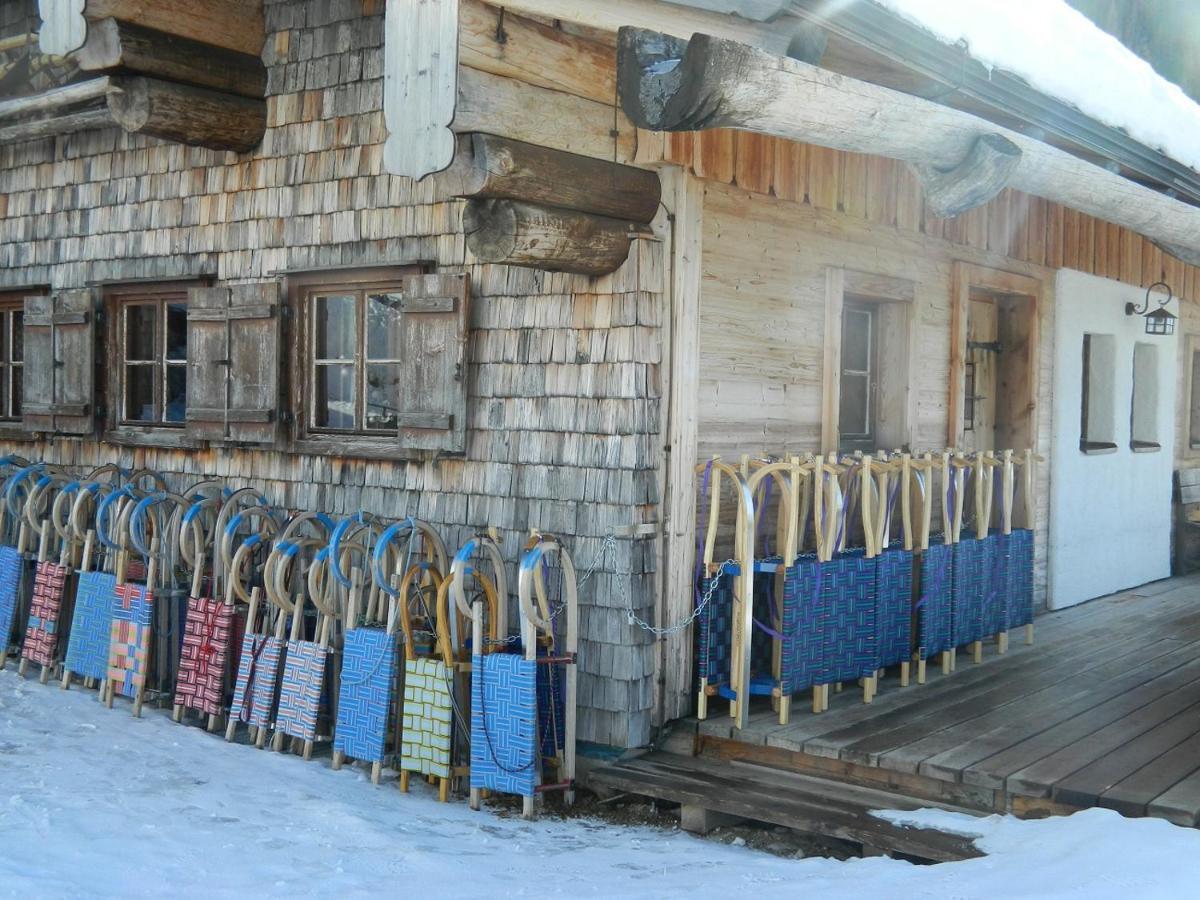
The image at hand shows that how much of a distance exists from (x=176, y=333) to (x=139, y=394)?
1.63 ft

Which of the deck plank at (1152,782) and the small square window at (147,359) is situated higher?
the small square window at (147,359)

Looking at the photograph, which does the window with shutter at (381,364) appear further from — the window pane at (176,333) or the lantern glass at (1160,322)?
the lantern glass at (1160,322)

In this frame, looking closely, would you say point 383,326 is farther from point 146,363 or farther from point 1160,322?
point 1160,322

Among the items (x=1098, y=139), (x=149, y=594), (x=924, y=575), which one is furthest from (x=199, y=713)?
(x=1098, y=139)

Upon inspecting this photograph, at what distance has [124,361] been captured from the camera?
795cm

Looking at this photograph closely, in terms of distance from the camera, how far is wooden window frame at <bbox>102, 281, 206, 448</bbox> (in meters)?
7.71

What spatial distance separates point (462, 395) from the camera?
20.1 ft

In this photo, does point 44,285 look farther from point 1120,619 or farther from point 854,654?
point 1120,619

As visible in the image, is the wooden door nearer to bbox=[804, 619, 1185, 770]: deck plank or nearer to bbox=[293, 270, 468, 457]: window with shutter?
bbox=[804, 619, 1185, 770]: deck plank

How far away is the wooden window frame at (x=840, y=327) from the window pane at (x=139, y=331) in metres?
4.07

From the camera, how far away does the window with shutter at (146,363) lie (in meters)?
7.78

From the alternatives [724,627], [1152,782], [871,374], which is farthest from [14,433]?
[1152,782]

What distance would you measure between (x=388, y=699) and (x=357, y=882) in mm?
1281

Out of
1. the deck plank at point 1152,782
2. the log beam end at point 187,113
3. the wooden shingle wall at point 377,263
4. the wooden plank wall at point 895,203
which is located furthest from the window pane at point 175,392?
the deck plank at point 1152,782
